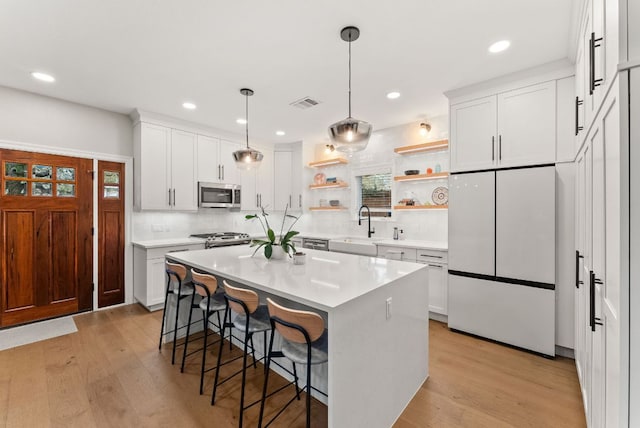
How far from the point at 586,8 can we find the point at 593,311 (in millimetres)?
1928

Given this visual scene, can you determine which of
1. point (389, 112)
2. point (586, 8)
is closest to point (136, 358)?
point (389, 112)

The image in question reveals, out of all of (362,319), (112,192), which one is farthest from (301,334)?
(112,192)

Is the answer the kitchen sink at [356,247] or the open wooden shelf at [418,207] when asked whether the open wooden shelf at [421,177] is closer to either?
the open wooden shelf at [418,207]

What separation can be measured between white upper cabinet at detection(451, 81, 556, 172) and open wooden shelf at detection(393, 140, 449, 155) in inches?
20.3

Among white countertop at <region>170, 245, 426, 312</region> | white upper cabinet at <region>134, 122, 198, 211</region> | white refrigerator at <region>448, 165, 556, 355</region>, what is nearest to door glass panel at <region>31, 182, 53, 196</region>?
white upper cabinet at <region>134, 122, 198, 211</region>

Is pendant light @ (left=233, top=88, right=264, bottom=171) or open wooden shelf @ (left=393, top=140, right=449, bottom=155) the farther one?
open wooden shelf @ (left=393, top=140, right=449, bottom=155)

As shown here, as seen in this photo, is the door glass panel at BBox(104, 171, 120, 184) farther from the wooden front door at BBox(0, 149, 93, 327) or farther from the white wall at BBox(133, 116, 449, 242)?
the white wall at BBox(133, 116, 449, 242)

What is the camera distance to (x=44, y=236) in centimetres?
357

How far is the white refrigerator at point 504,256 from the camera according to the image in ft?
8.94

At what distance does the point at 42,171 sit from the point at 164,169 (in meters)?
1.35

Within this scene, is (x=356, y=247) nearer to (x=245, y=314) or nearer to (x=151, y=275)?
(x=245, y=314)

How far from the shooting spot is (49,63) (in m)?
2.73

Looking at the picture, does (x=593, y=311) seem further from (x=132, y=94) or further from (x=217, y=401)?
(x=132, y=94)

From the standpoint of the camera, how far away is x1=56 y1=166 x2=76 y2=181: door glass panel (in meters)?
3.68
